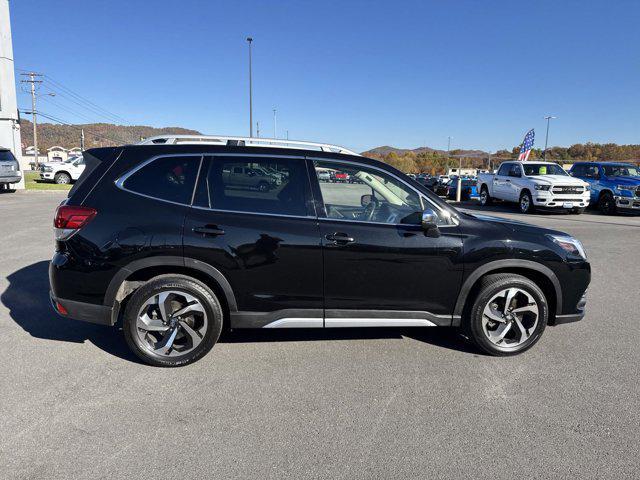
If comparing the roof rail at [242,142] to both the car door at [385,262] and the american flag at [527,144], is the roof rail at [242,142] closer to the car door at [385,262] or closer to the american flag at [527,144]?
the car door at [385,262]

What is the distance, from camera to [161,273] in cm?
362

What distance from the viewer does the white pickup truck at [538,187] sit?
15.2 meters

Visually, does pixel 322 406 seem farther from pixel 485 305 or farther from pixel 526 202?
pixel 526 202

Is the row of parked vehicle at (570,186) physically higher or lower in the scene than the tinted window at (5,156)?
lower

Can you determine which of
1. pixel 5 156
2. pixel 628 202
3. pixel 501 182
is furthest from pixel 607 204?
pixel 5 156

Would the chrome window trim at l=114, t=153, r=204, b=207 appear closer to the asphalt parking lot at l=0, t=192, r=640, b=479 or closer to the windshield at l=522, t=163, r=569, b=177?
the asphalt parking lot at l=0, t=192, r=640, b=479

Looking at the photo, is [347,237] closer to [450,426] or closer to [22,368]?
[450,426]

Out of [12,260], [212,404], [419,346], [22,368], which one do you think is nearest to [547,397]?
[419,346]

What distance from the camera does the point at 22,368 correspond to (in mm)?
3498

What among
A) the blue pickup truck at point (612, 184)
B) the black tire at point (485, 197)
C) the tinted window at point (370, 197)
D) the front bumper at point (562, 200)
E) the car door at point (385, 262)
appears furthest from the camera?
the black tire at point (485, 197)

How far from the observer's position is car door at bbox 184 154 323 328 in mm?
3498

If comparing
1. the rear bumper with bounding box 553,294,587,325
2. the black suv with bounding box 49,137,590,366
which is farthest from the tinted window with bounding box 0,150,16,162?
the rear bumper with bounding box 553,294,587,325

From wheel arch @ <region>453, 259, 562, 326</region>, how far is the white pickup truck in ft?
42.0

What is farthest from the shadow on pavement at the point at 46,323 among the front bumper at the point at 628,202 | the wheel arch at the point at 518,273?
the front bumper at the point at 628,202
